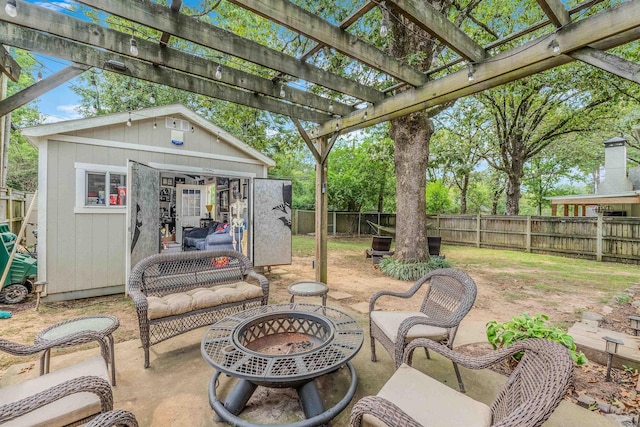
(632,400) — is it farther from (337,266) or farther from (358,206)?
(358,206)

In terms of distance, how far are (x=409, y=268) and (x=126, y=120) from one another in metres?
5.74

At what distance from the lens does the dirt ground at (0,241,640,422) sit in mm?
2296

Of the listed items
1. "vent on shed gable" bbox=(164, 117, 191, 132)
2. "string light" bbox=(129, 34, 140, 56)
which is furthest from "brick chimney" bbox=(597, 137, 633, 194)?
"string light" bbox=(129, 34, 140, 56)

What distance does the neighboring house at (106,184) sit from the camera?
4.08 meters

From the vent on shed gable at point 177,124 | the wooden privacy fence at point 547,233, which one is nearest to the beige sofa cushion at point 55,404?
the vent on shed gable at point 177,124

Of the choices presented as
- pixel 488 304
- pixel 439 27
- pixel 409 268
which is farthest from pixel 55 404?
pixel 409 268

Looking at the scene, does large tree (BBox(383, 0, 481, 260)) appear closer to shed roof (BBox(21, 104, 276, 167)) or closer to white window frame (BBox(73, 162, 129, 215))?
shed roof (BBox(21, 104, 276, 167))

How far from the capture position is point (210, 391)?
1.93m

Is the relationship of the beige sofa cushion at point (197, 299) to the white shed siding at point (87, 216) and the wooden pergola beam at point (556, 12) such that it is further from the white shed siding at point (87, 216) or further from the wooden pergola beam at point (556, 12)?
the wooden pergola beam at point (556, 12)

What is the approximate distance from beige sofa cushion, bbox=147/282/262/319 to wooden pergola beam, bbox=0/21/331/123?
2.30 metres

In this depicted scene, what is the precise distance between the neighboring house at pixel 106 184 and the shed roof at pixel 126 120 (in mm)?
13

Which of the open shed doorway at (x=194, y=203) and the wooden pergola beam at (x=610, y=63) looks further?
the open shed doorway at (x=194, y=203)

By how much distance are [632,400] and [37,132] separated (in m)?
6.76

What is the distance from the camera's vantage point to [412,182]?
613 cm
